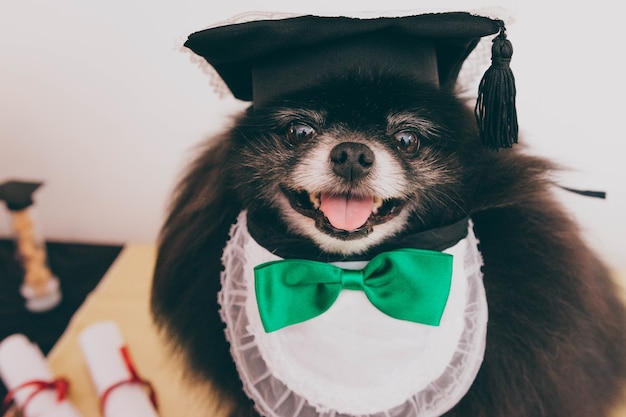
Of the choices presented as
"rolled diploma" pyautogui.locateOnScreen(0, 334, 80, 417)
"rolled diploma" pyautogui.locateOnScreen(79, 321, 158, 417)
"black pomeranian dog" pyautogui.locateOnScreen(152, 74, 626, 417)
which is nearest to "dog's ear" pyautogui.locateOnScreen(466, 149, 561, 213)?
"black pomeranian dog" pyautogui.locateOnScreen(152, 74, 626, 417)

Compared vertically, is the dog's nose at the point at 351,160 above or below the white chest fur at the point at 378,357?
above

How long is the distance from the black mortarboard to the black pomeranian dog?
1.67ft

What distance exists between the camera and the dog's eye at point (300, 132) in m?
0.57

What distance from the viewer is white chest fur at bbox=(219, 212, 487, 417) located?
595 millimetres

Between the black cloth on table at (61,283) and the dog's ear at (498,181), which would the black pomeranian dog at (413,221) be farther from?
the black cloth on table at (61,283)

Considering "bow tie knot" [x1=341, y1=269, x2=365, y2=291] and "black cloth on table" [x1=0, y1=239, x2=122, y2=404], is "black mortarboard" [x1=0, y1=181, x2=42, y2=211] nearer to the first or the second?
"black cloth on table" [x1=0, y1=239, x2=122, y2=404]

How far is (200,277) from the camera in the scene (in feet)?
2.38

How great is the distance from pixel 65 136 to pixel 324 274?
36.4 inches

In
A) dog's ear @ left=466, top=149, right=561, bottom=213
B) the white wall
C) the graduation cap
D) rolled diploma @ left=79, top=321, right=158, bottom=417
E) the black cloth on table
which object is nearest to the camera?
Result: the graduation cap

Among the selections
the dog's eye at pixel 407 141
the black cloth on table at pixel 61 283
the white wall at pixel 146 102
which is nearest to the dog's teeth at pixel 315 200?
the dog's eye at pixel 407 141

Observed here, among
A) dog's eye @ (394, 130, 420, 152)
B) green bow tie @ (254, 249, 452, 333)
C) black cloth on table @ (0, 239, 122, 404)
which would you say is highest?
dog's eye @ (394, 130, 420, 152)

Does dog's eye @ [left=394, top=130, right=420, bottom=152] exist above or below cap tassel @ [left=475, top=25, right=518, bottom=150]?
below

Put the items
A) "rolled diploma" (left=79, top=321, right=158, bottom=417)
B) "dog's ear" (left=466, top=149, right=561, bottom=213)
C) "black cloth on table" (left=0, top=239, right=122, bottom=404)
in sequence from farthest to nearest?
1. "black cloth on table" (left=0, top=239, right=122, bottom=404)
2. "rolled diploma" (left=79, top=321, right=158, bottom=417)
3. "dog's ear" (left=466, top=149, right=561, bottom=213)

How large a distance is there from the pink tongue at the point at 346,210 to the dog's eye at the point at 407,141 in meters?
0.07
